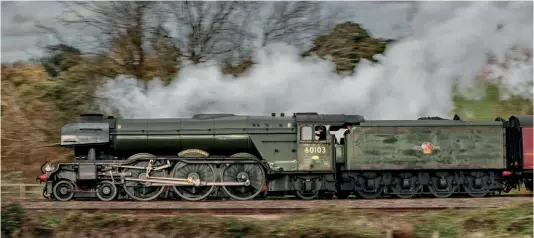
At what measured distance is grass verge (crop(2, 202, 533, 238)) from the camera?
11844mm

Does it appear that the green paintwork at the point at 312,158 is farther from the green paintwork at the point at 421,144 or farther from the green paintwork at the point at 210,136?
the green paintwork at the point at 421,144

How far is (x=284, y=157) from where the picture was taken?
2069cm

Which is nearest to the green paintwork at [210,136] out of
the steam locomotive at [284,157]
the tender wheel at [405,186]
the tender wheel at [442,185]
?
the steam locomotive at [284,157]

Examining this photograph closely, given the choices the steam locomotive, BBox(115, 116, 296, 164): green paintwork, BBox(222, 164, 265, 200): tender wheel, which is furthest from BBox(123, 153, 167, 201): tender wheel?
BBox(222, 164, 265, 200): tender wheel

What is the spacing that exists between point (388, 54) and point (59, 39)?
15.0 metres

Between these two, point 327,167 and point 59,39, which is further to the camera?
point 59,39

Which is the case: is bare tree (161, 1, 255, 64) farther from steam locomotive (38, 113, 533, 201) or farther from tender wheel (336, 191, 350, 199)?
tender wheel (336, 191, 350, 199)

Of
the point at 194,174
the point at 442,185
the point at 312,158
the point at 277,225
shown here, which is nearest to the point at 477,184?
the point at 442,185

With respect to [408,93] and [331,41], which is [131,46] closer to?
[331,41]

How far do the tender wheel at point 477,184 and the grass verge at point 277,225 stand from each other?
28.6ft

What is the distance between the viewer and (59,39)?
31844 mm

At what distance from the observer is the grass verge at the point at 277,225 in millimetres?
11844

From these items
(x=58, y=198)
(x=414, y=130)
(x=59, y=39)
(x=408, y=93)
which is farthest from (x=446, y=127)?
(x=59, y=39)

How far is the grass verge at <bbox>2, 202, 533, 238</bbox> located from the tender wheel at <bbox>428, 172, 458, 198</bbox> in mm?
8558
